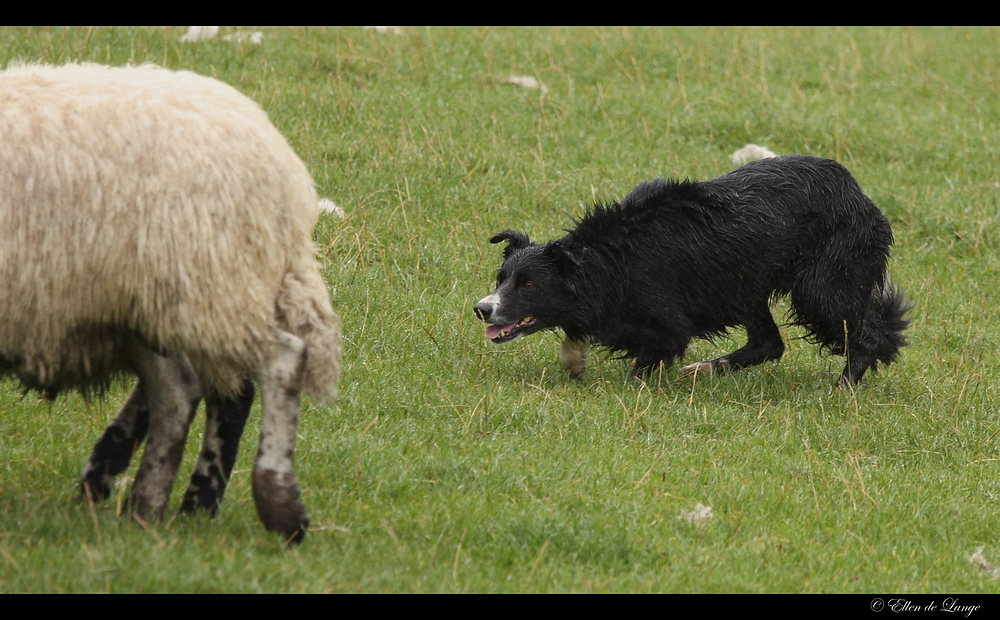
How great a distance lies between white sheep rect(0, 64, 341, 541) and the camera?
4.09 m

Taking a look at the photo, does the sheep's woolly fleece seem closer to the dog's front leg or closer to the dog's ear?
the dog's front leg

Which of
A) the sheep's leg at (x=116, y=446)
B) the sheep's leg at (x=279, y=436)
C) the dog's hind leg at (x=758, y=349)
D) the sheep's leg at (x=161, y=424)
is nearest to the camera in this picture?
the sheep's leg at (x=279, y=436)

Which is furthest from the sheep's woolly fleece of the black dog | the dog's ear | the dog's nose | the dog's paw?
the dog's paw

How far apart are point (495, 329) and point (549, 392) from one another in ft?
2.77

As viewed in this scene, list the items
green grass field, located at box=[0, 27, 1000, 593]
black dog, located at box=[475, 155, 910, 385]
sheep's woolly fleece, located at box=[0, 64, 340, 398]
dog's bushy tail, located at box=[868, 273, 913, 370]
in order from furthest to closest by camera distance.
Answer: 1. dog's bushy tail, located at box=[868, 273, 913, 370]
2. black dog, located at box=[475, 155, 910, 385]
3. green grass field, located at box=[0, 27, 1000, 593]
4. sheep's woolly fleece, located at box=[0, 64, 340, 398]

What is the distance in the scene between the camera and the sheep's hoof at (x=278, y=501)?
4301 mm

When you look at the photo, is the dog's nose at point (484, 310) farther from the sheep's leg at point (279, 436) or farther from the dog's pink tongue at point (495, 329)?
the sheep's leg at point (279, 436)

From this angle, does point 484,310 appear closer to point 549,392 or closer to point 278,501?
point 549,392

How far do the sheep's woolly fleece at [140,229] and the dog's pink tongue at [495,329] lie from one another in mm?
2912

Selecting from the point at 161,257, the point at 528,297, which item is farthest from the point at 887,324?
the point at 161,257

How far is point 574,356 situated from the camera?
741 cm

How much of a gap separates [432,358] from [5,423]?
251 centimetres

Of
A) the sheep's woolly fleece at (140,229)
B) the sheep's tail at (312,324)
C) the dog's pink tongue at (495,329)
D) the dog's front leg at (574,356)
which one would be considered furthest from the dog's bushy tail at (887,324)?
the sheep's woolly fleece at (140,229)

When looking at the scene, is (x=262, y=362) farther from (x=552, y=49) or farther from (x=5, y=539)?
(x=552, y=49)
